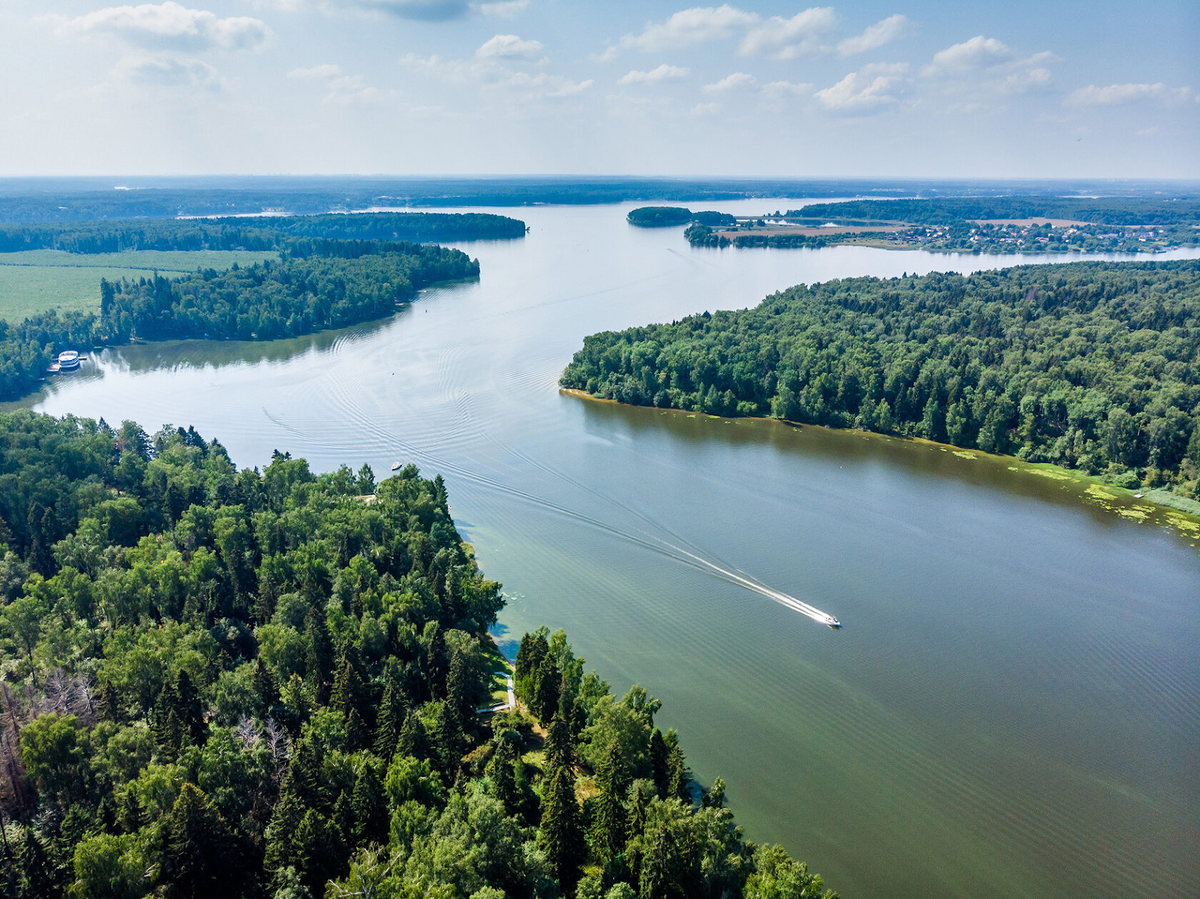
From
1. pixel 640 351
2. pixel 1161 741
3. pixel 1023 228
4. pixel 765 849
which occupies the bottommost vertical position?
pixel 1161 741

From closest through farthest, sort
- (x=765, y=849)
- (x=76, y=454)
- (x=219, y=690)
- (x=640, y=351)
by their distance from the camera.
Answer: (x=765, y=849), (x=219, y=690), (x=76, y=454), (x=640, y=351)

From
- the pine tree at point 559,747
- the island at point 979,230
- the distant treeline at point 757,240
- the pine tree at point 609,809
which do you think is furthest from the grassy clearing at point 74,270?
the island at point 979,230

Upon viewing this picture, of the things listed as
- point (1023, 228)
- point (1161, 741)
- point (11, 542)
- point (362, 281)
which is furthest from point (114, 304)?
point (1023, 228)

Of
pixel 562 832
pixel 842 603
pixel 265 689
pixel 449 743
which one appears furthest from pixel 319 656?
pixel 842 603

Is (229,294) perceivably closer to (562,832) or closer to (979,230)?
(562,832)

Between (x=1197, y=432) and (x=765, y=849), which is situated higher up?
(x=1197, y=432)

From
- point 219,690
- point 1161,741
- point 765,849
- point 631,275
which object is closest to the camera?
point 765,849

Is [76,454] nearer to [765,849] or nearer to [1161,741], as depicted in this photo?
[765,849]

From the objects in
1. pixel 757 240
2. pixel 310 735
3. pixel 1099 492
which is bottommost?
pixel 1099 492
